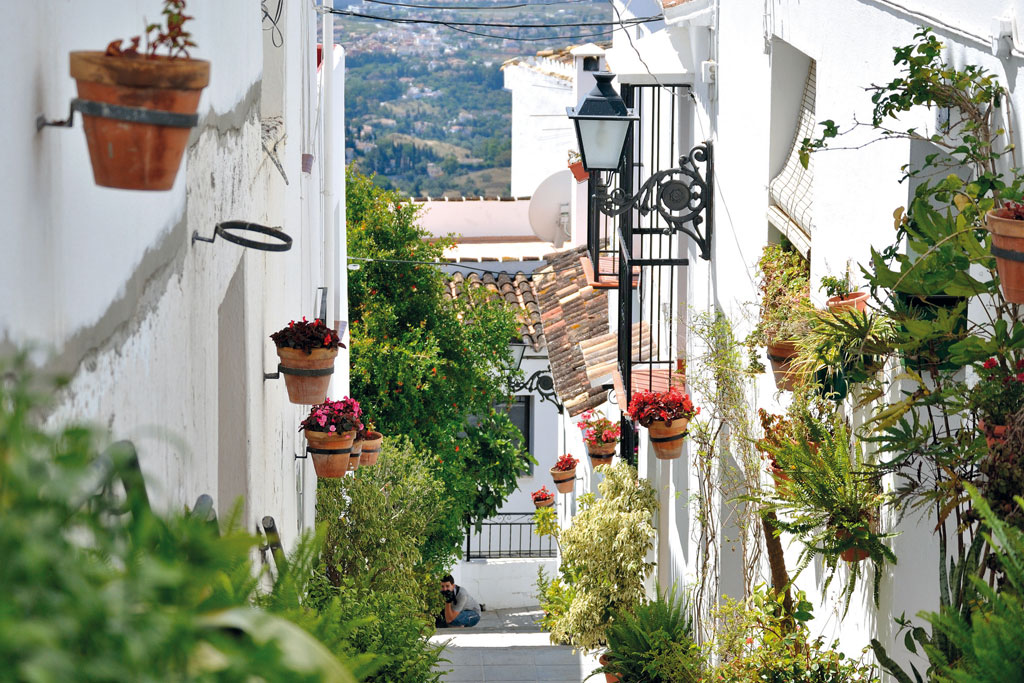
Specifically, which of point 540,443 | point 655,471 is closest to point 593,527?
point 655,471

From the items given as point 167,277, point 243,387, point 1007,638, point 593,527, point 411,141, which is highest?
point 411,141

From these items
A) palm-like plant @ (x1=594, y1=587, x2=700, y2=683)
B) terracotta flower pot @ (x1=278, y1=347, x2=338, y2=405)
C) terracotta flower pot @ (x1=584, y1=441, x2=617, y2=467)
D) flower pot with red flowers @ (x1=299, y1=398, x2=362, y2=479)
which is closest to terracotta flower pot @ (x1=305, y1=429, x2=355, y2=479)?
flower pot with red flowers @ (x1=299, y1=398, x2=362, y2=479)

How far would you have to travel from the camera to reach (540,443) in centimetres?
1838

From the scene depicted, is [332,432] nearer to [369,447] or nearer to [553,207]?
[369,447]

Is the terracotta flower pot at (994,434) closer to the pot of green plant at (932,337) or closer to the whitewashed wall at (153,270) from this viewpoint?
the pot of green plant at (932,337)

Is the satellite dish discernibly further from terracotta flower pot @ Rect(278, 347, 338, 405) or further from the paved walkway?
terracotta flower pot @ Rect(278, 347, 338, 405)

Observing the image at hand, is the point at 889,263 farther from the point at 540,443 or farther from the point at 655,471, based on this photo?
the point at 540,443

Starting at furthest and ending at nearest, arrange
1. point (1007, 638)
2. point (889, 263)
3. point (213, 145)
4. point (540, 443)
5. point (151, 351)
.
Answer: point (540, 443), point (889, 263), point (213, 145), point (151, 351), point (1007, 638)

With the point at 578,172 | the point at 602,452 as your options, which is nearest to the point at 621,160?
the point at 602,452

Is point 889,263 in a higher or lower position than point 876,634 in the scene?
higher

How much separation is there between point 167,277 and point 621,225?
22.3 feet

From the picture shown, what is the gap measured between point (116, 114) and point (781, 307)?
14.1ft

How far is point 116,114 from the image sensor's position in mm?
1803

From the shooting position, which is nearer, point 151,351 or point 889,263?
point 151,351
